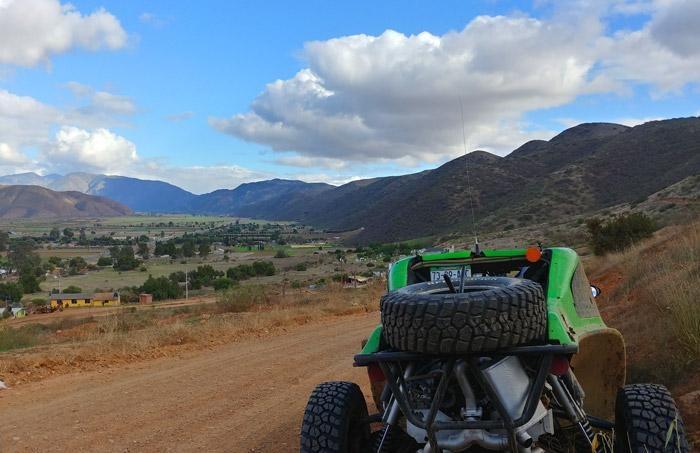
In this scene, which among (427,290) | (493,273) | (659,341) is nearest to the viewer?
(427,290)

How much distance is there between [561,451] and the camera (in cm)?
347

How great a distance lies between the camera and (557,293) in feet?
12.6

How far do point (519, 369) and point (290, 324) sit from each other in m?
12.2

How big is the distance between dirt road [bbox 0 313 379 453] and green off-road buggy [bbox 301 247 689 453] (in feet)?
6.76

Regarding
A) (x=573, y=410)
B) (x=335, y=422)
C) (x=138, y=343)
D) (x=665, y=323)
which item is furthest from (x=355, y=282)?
(x=573, y=410)

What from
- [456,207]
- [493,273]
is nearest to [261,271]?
[456,207]

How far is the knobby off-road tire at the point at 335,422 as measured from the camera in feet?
11.7

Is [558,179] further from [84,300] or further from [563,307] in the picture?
[563,307]

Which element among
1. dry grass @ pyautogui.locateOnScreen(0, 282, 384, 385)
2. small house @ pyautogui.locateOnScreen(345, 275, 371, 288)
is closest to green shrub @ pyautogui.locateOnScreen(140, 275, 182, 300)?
small house @ pyautogui.locateOnScreen(345, 275, 371, 288)

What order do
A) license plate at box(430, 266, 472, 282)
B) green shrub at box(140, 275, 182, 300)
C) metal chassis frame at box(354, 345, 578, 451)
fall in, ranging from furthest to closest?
green shrub at box(140, 275, 182, 300) → license plate at box(430, 266, 472, 282) → metal chassis frame at box(354, 345, 578, 451)

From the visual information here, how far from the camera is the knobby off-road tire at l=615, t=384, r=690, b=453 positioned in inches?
125

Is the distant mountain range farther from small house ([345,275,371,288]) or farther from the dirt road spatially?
the dirt road

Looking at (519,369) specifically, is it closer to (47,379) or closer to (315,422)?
(315,422)

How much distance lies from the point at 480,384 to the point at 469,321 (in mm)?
320
